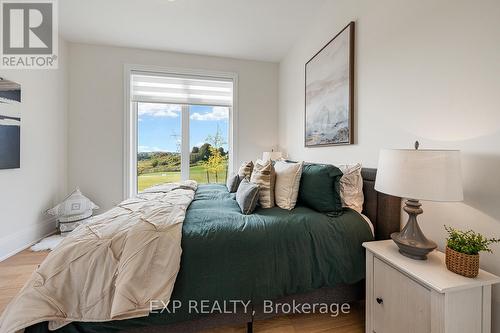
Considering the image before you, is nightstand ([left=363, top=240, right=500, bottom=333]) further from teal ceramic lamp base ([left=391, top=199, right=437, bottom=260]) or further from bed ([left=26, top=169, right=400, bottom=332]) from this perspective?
bed ([left=26, top=169, right=400, bottom=332])

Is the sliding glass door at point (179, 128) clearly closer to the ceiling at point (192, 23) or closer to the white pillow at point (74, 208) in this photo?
the ceiling at point (192, 23)

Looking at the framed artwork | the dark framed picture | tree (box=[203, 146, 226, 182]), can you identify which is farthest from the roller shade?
the dark framed picture

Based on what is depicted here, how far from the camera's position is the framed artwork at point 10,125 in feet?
7.19

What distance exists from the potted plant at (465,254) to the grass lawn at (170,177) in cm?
321

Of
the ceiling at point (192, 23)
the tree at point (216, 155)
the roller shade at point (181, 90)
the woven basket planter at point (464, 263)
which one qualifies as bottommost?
the woven basket planter at point (464, 263)

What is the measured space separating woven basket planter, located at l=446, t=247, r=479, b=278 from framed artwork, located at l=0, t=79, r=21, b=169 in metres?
3.65

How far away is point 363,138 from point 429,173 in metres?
0.95

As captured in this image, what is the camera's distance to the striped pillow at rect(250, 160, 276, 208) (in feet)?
5.72

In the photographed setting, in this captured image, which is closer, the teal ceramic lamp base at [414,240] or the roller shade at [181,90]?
Answer: the teal ceramic lamp base at [414,240]

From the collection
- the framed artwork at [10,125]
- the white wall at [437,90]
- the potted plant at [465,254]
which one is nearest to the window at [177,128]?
the framed artwork at [10,125]

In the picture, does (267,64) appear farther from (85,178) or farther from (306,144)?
(85,178)

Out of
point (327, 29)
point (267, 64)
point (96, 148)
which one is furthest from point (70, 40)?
point (327, 29)

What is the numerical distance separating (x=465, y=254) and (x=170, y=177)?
11.8ft

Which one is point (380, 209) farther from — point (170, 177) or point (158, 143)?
point (158, 143)
